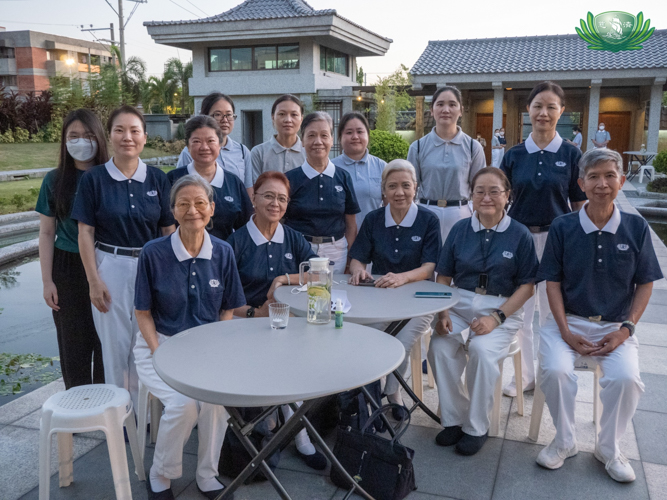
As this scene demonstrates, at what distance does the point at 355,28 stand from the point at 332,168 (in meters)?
20.0

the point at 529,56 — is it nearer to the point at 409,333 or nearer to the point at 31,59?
the point at 409,333

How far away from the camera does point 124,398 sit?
2301mm

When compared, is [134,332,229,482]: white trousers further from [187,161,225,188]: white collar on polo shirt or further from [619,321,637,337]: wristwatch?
[619,321,637,337]: wristwatch

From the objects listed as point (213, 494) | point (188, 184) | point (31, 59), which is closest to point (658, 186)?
point (188, 184)

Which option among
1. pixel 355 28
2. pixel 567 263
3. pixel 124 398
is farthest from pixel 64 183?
pixel 355 28

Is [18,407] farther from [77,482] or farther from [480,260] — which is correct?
[480,260]

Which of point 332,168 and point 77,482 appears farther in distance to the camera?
point 332,168

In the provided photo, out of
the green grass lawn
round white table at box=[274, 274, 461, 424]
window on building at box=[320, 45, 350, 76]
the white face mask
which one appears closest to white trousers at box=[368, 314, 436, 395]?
round white table at box=[274, 274, 461, 424]

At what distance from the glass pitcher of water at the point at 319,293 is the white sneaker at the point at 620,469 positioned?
141 cm

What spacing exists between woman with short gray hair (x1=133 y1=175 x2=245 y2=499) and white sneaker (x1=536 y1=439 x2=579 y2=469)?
1.45m

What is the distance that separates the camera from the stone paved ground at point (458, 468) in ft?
8.13

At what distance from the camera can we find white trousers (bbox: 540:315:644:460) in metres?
2.55

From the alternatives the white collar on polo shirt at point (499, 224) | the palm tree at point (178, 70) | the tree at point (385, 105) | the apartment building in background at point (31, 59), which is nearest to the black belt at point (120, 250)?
the white collar on polo shirt at point (499, 224)

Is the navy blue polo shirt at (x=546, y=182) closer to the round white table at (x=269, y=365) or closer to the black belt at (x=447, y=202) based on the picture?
the black belt at (x=447, y=202)
